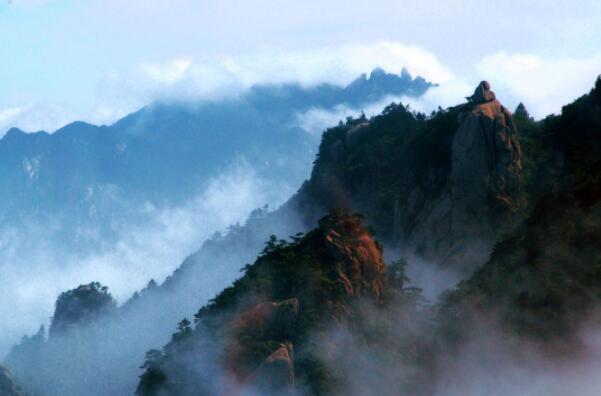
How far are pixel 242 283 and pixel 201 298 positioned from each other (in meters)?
75.1

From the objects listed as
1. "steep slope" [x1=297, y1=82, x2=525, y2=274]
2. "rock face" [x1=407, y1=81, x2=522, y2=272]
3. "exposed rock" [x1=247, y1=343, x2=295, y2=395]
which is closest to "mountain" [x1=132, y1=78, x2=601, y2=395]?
"exposed rock" [x1=247, y1=343, x2=295, y2=395]

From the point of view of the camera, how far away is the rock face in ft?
253

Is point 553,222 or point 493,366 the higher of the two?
point 553,222

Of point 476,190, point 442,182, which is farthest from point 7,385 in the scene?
point 476,190

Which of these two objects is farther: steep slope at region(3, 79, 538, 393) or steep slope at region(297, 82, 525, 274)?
steep slope at region(3, 79, 538, 393)

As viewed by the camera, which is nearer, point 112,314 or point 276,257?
point 276,257

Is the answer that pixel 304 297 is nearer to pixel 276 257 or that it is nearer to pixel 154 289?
pixel 276 257

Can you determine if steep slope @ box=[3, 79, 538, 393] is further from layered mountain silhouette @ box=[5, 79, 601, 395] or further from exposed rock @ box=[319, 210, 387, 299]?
exposed rock @ box=[319, 210, 387, 299]

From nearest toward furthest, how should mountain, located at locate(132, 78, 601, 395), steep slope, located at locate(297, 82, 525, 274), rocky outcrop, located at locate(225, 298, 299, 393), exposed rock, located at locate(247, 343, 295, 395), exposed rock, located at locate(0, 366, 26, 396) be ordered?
exposed rock, located at locate(247, 343, 295, 395), rocky outcrop, located at locate(225, 298, 299, 393), mountain, located at locate(132, 78, 601, 395), steep slope, located at locate(297, 82, 525, 274), exposed rock, located at locate(0, 366, 26, 396)

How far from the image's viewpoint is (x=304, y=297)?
55.1 m

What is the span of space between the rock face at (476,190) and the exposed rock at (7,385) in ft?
200

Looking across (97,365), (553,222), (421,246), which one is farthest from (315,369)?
(97,365)

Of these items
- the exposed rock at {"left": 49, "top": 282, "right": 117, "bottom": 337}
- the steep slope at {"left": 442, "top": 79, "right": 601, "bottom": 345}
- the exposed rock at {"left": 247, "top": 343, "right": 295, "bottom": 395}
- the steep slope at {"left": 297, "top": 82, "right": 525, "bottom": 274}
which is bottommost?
the exposed rock at {"left": 247, "top": 343, "right": 295, "bottom": 395}

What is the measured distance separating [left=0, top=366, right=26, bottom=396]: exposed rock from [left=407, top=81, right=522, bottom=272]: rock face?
61.0 m
